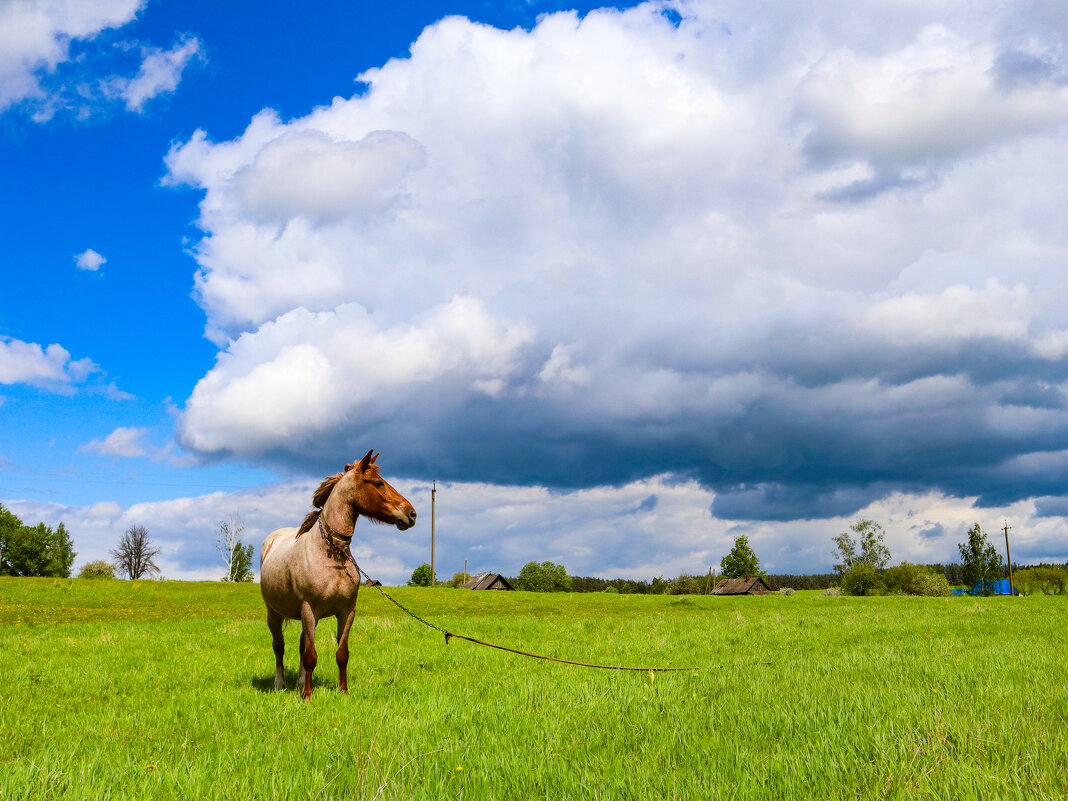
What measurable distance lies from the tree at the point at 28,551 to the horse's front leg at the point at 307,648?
342 ft

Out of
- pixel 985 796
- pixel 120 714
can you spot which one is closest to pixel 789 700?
pixel 985 796

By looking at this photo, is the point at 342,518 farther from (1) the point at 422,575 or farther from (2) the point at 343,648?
(1) the point at 422,575

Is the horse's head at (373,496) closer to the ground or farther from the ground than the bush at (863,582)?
farther from the ground

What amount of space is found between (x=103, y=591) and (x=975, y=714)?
53.2 metres

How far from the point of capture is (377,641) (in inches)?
620

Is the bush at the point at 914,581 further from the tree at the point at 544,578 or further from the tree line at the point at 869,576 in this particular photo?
the tree at the point at 544,578

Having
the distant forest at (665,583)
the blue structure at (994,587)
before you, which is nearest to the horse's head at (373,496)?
the distant forest at (665,583)

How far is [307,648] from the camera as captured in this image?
8930mm

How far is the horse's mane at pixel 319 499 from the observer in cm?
980

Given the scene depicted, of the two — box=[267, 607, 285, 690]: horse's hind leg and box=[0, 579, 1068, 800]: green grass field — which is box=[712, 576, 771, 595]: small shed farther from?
box=[267, 607, 285, 690]: horse's hind leg

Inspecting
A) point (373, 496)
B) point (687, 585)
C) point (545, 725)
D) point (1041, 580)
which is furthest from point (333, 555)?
point (1041, 580)

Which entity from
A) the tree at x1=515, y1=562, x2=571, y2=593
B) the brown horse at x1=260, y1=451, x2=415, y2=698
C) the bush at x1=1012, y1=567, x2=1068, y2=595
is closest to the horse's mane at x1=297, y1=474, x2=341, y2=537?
the brown horse at x1=260, y1=451, x2=415, y2=698

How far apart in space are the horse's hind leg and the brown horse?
0.02 m

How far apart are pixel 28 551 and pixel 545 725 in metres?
115
